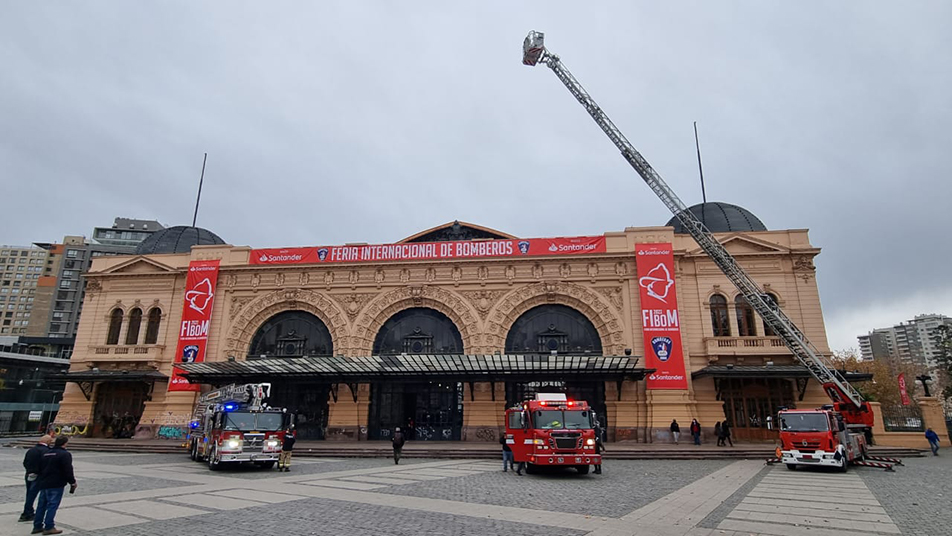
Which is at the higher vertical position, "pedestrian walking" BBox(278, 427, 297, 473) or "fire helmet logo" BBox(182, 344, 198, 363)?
"fire helmet logo" BBox(182, 344, 198, 363)

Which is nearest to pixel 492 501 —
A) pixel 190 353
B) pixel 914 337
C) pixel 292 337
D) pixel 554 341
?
pixel 554 341

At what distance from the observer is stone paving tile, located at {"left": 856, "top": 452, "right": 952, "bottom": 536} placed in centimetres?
1052

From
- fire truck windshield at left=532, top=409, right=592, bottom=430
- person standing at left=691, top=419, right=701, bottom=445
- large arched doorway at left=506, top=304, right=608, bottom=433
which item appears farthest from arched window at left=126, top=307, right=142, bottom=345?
person standing at left=691, top=419, right=701, bottom=445

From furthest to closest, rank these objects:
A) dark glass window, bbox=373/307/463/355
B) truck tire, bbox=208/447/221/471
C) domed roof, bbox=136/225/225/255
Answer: domed roof, bbox=136/225/225/255 < dark glass window, bbox=373/307/463/355 < truck tire, bbox=208/447/221/471

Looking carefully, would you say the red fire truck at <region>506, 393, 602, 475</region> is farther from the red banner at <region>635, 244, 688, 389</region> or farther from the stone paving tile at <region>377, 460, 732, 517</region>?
the red banner at <region>635, 244, 688, 389</region>

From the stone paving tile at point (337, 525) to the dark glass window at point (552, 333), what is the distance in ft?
76.6

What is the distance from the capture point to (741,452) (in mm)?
26094

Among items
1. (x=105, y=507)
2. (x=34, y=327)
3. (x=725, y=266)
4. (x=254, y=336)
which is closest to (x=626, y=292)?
(x=725, y=266)

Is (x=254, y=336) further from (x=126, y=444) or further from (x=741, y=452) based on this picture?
(x=741, y=452)

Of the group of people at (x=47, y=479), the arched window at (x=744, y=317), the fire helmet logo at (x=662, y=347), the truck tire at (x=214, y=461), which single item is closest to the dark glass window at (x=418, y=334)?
the fire helmet logo at (x=662, y=347)

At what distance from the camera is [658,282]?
3362 centimetres

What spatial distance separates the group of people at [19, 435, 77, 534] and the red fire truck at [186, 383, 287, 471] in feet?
33.6

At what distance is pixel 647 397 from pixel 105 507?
2732 centimetres

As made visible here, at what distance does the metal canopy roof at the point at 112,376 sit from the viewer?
3531 centimetres
